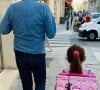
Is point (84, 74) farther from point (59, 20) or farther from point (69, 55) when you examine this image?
A: point (59, 20)

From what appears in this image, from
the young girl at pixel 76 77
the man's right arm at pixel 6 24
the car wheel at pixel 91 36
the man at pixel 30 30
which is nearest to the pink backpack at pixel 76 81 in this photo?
the young girl at pixel 76 77

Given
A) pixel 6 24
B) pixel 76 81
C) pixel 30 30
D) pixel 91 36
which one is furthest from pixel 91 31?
pixel 76 81

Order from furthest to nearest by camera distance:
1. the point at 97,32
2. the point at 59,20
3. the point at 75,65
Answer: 1. the point at 59,20
2. the point at 97,32
3. the point at 75,65

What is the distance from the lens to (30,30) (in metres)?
4.38

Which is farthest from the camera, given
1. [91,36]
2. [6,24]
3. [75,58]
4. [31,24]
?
[91,36]

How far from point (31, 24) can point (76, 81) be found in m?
0.84

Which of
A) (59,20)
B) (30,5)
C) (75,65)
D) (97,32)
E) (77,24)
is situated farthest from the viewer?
(59,20)

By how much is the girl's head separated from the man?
40cm

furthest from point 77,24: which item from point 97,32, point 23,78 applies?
point 23,78

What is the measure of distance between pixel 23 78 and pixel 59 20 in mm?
44040

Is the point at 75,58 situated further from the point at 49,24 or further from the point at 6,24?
the point at 6,24

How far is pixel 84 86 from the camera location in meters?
4.18

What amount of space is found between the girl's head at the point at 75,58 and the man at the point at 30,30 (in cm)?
40

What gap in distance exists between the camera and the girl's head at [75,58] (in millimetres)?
4109
